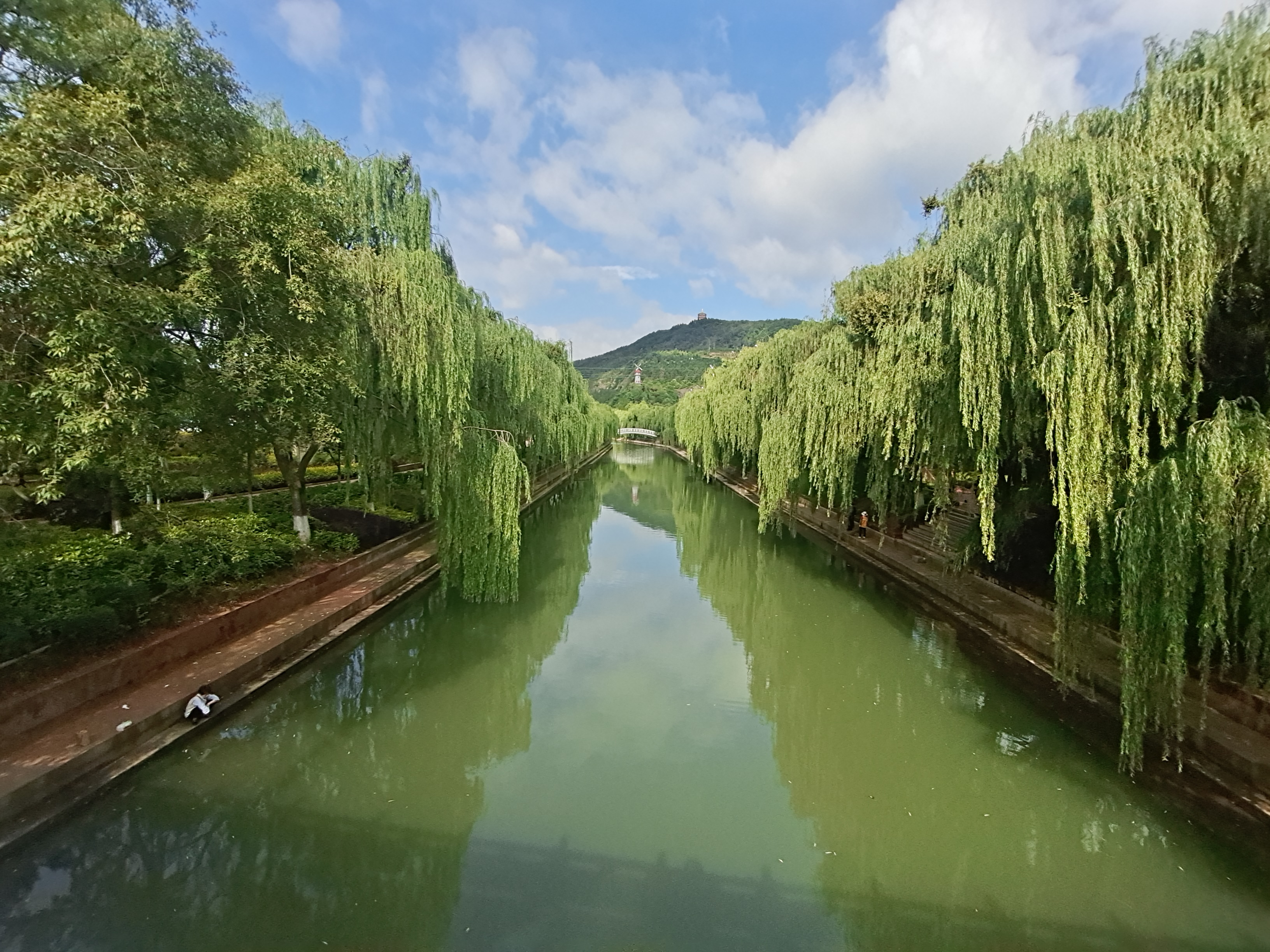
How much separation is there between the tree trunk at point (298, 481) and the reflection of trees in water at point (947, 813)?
7.84 m

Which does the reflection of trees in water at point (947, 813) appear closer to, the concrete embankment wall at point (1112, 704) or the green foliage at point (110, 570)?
the concrete embankment wall at point (1112, 704)

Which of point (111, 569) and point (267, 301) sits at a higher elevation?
point (267, 301)

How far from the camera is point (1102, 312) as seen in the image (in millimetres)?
5684

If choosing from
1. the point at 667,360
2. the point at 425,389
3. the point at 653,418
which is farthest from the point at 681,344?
the point at 425,389

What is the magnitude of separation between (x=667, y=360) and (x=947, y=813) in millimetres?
155366

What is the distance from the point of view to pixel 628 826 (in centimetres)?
511

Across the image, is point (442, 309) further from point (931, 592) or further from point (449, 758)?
point (931, 592)

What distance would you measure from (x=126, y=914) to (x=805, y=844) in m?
4.95

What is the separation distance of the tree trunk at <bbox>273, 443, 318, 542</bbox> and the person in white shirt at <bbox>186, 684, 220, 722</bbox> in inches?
181

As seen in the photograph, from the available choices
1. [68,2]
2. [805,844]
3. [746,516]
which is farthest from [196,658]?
[746,516]

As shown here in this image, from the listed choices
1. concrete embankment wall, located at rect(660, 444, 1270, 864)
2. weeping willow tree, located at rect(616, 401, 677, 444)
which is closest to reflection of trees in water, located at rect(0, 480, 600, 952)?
concrete embankment wall, located at rect(660, 444, 1270, 864)

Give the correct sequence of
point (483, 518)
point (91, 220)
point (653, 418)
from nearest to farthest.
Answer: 1. point (91, 220)
2. point (483, 518)
3. point (653, 418)

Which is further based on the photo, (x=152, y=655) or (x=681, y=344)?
(x=681, y=344)

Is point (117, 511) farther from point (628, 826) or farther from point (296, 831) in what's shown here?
point (628, 826)
